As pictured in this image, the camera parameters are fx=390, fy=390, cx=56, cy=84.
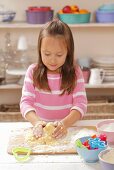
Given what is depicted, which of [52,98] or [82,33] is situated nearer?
[52,98]

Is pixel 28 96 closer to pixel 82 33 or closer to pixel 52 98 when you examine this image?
pixel 52 98

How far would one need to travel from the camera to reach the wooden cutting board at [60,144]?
1415 millimetres

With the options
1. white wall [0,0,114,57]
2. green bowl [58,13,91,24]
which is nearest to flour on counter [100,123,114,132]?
green bowl [58,13,91,24]

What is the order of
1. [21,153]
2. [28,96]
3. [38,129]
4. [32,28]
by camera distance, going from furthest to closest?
1. [32,28]
2. [28,96]
3. [38,129]
4. [21,153]

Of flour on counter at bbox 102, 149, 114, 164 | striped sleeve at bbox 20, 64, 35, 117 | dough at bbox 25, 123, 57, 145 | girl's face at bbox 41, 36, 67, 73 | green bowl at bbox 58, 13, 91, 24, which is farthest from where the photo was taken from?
green bowl at bbox 58, 13, 91, 24

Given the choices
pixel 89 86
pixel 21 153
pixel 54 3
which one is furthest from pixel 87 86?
pixel 21 153

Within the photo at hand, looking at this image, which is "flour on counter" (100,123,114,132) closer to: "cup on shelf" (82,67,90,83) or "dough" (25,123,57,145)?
"dough" (25,123,57,145)

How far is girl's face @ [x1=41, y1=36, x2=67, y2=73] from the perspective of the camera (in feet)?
5.37

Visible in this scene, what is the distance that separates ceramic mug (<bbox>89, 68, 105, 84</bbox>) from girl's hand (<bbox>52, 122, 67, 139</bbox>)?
4.55 ft

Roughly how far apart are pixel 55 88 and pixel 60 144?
40 centimetres

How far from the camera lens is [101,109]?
2859 mm

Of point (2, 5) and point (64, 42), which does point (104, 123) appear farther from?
point (2, 5)

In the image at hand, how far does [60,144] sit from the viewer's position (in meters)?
1.47

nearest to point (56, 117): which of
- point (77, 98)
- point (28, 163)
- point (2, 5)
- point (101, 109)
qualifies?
point (77, 98)
